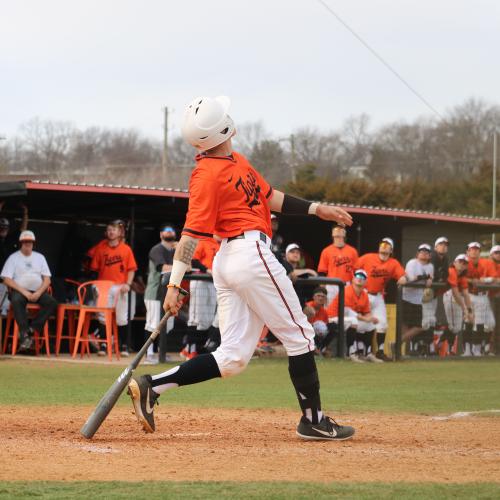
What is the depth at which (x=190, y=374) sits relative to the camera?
6594 millimetres

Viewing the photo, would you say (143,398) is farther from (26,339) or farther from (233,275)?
(26,339)

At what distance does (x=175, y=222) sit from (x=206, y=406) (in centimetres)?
1255

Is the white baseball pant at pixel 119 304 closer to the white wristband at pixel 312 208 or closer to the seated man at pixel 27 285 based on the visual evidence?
the seated man at pixel 27 285

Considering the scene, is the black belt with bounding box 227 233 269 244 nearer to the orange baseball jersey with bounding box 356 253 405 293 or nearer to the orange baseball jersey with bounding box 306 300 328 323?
the orange baseball jersey with bounding box 306 300 328 323

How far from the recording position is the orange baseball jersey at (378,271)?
16656 millimetres

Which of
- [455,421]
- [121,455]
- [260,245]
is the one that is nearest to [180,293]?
[260,245]

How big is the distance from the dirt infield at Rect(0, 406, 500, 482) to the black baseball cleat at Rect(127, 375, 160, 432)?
13cm

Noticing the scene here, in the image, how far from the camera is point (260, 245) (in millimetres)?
6379

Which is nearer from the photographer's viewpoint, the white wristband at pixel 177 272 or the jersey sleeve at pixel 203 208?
the jersey sleeve at pixel 203 208

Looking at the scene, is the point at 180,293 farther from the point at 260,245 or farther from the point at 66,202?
the point at 66,202

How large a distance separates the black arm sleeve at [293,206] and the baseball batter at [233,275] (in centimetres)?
30

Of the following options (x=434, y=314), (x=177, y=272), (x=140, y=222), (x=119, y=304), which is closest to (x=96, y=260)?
(x=119, y=304)

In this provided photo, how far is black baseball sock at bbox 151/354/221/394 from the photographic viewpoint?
21.6 ft

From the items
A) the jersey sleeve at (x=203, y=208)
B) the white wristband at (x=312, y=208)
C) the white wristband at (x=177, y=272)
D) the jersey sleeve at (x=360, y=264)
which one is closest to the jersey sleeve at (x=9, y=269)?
the jersey sleeve at (x=360, y=264)
